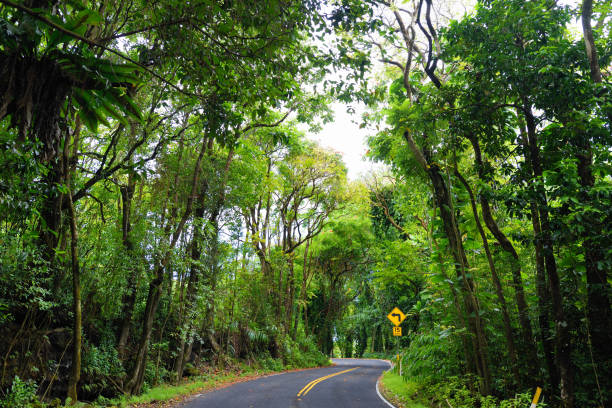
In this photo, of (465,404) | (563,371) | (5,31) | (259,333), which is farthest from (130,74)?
(259,333)

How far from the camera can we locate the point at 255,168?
15477 mm

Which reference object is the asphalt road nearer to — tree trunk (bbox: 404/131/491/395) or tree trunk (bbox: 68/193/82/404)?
tree trunk (bbox: 68/193/82/404)

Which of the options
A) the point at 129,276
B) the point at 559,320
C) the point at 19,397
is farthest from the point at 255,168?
the point at 559,320

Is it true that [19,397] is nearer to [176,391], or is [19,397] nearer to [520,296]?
[176,391]

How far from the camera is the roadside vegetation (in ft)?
15.9

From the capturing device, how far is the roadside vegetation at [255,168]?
4.84 meters

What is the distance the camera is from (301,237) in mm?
23531

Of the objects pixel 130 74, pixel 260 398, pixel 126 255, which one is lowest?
pixel 260 398

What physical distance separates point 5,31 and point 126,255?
734 cm

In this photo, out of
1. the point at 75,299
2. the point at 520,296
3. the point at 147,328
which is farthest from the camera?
the point at 147,328

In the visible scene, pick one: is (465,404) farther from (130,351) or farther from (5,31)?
(5,31)

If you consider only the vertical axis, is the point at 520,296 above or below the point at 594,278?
below

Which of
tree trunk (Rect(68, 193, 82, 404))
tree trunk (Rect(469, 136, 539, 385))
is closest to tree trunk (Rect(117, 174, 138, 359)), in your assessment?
tree trunk (Rect(68, 193, 82, 404))

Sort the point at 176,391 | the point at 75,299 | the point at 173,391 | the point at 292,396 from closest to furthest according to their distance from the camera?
the point at 75,299 → the point at 173,391 → the point at 176,391 → the point at 292,396
